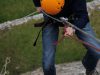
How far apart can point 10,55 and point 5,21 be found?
273cm

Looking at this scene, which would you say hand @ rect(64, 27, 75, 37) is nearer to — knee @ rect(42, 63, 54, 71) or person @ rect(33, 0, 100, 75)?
person @ rect(33, 0, 100, 75)

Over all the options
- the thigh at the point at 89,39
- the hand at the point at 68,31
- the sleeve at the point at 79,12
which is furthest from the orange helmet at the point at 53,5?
the thigh at the point at 89,39

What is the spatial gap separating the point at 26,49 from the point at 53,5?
13.7 feet

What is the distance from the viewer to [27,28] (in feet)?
38.2

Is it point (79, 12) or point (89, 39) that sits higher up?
point (79, 12)

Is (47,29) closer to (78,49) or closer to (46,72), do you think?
(46,72)

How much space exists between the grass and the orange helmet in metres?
3.33

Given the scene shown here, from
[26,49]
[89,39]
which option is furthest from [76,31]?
[26,49]

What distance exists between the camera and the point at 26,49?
10531mm

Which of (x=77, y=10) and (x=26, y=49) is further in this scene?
(x=26, y=49)

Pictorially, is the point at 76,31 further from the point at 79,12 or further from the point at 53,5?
the point at 53,5

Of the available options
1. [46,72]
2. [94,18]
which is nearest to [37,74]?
[46,72]

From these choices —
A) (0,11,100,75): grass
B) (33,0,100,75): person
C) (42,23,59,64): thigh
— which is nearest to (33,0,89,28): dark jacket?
(33,0,100,75): person

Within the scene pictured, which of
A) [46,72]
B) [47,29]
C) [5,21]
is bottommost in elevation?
[5,21]
